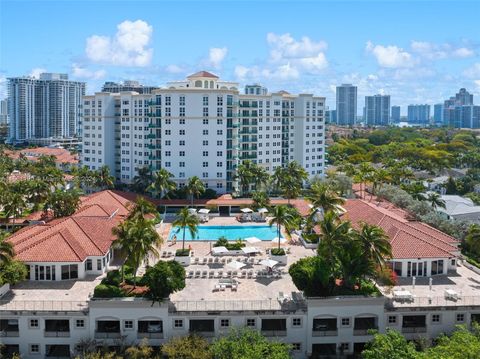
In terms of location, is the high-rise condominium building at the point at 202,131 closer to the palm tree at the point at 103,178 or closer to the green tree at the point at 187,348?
the palm tree at the point at 103,178

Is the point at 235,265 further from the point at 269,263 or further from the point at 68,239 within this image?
the point at 68,239

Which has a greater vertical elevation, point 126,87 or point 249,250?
point 126,87

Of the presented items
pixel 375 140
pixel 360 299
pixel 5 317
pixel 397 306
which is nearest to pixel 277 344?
pixel 360 299

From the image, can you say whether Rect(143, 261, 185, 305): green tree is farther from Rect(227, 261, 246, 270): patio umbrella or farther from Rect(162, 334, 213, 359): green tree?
Rect(227, 261, 246, 270): patio umbrella

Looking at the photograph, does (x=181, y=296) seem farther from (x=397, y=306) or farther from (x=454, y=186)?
(x=454, y=186)

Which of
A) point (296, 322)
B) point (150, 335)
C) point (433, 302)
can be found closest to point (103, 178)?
point (150, 335)

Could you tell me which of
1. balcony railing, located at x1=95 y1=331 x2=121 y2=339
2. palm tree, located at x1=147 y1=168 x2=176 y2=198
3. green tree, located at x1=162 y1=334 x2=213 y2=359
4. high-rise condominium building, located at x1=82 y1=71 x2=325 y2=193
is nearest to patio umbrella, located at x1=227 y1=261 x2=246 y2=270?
green tree, located at x1=162 y1=334 x2=213 y2=359
